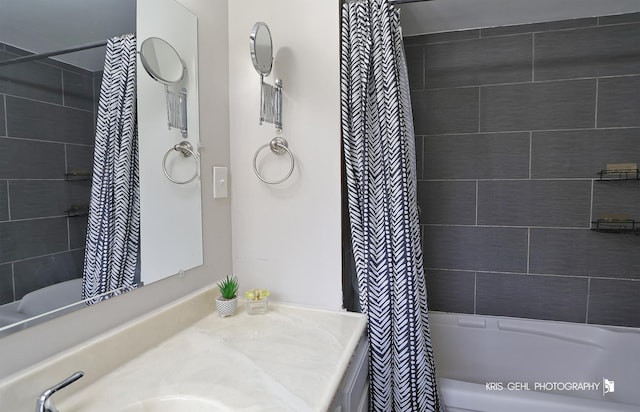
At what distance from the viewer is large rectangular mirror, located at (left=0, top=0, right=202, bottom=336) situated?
0.70m

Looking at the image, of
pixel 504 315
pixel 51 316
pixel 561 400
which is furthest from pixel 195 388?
pixel 504 315

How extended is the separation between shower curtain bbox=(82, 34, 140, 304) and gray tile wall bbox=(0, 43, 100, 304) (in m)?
0.03

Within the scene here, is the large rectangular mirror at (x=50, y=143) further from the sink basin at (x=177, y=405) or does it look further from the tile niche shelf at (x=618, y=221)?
the tile niche shelf at (x=618, y=221)

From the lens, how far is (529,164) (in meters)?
2.00

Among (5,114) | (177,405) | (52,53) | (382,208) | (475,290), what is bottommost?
(475,290)

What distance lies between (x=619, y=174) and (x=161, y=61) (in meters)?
2.33

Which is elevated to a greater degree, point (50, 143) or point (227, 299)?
point (50, 143)

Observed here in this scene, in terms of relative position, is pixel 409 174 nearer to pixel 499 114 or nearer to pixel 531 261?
pixel 499 114

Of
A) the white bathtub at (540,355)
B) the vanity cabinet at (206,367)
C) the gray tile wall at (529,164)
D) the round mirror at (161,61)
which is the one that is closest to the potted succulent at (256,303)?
the vanity cabinet at (206,367)

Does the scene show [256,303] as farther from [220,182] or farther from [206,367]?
[220,182]

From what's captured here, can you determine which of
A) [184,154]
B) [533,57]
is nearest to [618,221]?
[533,57]

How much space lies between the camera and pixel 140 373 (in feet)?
2.75

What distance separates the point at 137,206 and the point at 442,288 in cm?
188

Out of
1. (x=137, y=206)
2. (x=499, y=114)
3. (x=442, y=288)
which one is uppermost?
(x=499, y=114)
